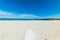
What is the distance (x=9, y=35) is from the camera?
57 cm

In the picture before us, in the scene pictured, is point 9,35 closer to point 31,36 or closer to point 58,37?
point 31,36

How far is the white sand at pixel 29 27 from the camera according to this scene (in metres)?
0.57

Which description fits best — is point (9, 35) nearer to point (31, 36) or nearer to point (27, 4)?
point (31, 36)

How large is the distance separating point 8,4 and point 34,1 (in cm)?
21

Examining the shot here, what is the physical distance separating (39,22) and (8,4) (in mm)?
287

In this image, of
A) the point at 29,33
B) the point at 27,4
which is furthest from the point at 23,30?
the point at 27,4

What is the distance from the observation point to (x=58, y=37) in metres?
0.58

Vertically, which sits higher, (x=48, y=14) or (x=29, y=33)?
(x=48, y=14)

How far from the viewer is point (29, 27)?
0.62m

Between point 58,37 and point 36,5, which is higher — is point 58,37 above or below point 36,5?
below

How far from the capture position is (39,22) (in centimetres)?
63

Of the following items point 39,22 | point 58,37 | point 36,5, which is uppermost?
point 36,5

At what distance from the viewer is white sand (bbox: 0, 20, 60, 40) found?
57 centimetres

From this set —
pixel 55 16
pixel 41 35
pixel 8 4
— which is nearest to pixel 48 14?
pixel 55 16
